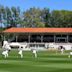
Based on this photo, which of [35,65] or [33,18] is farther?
[33,18]

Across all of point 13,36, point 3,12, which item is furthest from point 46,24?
point 13,36

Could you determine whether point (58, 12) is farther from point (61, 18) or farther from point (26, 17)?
point (26, 17)

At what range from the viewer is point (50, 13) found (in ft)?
445

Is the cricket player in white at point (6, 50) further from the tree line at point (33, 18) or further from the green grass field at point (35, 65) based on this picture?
the tree line at point (33, 18)

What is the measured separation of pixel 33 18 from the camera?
127 m

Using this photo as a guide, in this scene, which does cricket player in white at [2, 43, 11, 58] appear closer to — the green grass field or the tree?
the green grass field

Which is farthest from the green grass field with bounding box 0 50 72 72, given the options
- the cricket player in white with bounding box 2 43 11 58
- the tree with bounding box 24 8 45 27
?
the tree with bounding box 24 8 45 27

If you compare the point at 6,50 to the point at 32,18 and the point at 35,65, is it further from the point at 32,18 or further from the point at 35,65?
the point at 32,18

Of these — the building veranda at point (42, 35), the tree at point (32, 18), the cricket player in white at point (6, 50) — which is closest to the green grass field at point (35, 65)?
the cricket player in white at point (6, 50)

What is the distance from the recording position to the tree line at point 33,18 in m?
128

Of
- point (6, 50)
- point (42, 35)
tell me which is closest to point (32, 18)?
point (42, 35)

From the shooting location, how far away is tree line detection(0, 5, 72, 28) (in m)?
128

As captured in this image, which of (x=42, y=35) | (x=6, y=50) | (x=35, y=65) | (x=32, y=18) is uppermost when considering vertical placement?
(x=32, y=18)

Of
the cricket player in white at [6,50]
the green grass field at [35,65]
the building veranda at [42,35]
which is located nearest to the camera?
the green grass field at [35,65]
